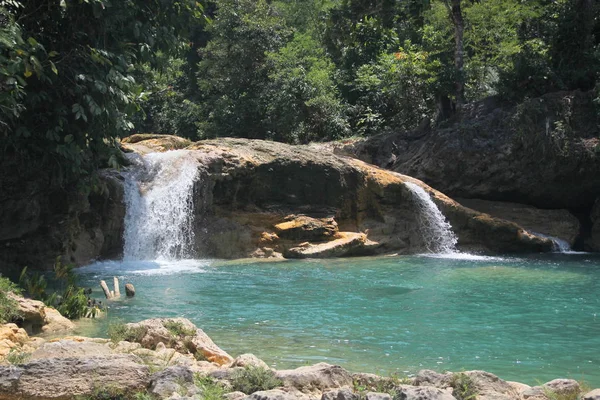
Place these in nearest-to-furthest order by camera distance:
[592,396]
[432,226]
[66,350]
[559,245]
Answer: [592,396] → [66,350] → [432,226] → [559,245]

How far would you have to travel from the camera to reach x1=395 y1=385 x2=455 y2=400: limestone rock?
5219 mm

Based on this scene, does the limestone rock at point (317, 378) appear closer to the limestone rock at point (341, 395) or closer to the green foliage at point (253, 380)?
the green foliage at point (253, 380)

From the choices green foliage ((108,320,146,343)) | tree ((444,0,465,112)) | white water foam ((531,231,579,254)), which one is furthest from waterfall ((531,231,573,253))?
green foliage ((108,320,146,343))

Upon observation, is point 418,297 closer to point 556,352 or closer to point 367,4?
point 556,352

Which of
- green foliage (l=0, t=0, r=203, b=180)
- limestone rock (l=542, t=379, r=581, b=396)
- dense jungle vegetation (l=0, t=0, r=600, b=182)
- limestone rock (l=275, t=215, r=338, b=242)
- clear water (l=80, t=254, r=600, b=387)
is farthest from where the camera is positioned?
limestone rock (l=275, t=215, r=338, b=242)

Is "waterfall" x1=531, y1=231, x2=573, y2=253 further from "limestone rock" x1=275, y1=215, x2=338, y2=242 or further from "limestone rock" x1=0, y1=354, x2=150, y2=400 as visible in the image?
"limestone rock" x1=0, y1=354, x2=150, y2=400

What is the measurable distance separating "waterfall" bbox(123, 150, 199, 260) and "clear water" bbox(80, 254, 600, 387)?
1.04 metres

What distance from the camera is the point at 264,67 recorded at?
30984 mm

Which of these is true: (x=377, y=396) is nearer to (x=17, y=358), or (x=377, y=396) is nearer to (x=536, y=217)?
(x=17, y=358)

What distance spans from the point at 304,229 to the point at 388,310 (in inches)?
310

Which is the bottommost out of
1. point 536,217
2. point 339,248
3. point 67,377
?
point 67,377

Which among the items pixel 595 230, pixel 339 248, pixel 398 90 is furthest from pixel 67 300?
pixel 398 90

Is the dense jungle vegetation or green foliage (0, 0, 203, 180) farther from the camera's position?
the dense jungle vegetation

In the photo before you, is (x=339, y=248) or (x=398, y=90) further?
(x=398, y=90)
